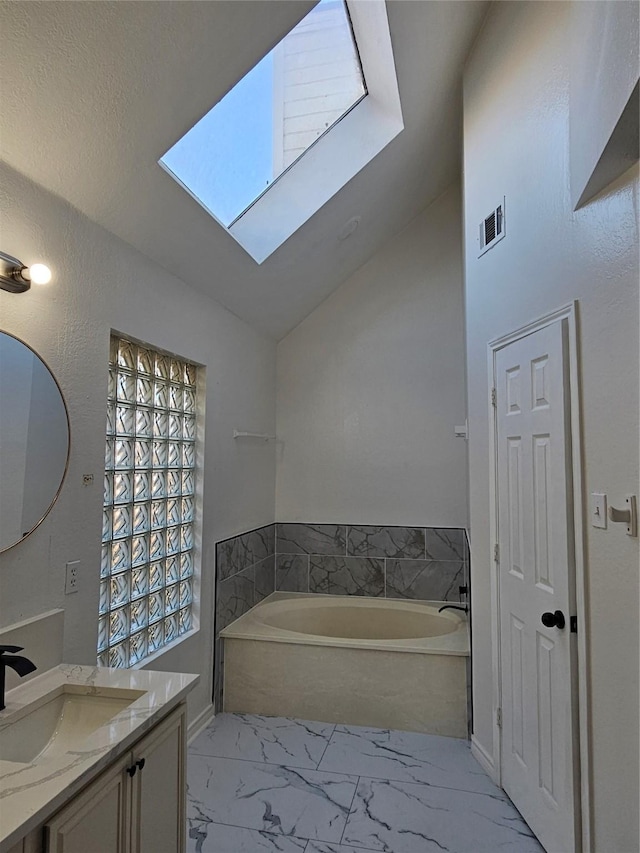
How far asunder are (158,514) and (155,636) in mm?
588

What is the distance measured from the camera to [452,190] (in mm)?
4043

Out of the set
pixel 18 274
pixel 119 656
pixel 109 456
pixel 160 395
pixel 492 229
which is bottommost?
pixel 119 656

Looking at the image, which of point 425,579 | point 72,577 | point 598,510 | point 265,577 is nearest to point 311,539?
point 265,577

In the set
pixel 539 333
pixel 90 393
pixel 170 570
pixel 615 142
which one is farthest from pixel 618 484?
pixel 170 570

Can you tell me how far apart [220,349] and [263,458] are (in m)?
1.08

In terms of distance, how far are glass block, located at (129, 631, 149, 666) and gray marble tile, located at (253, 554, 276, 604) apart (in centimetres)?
126

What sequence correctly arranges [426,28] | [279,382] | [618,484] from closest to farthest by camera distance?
1. [618,484]
2. [426,28]
3. [279,382]

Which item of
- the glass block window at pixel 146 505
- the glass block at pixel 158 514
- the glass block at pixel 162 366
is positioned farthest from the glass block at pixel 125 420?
the glass block at pixel 158 514

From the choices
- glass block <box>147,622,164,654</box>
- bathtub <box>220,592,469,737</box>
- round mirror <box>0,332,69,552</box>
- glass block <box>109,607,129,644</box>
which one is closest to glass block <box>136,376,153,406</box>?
round mirror <box>0,332,69,552</box>

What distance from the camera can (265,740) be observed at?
2758mm

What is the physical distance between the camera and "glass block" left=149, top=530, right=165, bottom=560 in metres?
2.52

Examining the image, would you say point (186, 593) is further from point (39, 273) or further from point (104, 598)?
point (39, 273)

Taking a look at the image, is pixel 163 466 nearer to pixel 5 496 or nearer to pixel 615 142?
pixel 5 496

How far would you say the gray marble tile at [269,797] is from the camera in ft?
6.93
